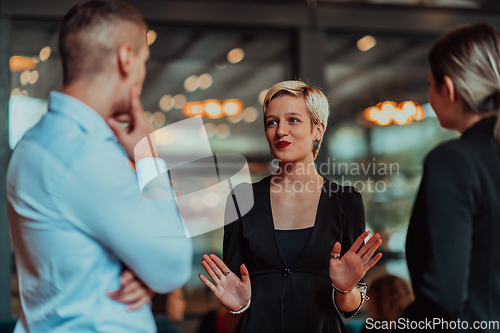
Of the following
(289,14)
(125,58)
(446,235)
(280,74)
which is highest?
(289,14)

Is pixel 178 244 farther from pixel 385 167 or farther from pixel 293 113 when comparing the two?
pixel 385 167

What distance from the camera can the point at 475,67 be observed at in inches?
42.0

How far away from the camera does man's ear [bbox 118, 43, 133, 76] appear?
975 mm

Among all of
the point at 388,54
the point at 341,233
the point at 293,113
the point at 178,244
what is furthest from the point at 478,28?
the point at 388,54

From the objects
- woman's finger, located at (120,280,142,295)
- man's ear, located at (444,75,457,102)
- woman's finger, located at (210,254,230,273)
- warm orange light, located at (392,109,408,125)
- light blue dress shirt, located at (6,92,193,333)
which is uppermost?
man's ear, located at (444,75,457,102)

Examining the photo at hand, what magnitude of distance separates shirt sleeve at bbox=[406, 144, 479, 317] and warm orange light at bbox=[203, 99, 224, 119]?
296 centimetres

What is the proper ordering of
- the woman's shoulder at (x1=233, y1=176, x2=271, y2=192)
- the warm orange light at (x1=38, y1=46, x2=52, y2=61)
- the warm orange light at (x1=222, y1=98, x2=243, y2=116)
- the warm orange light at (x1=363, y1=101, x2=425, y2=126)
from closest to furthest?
the woman's shoulder at (x1=233, y1=176, x2=271, y2=192), the warm orange light at (x1=38, y1=46, x2=52, y2=61), the warm orange light at (x1=363, y1=101, x2=425, y2=126), the warm orange light at (x1=222, y1=98, x2=243, y2=116)

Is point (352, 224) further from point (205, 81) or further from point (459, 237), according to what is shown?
point (205, 81)

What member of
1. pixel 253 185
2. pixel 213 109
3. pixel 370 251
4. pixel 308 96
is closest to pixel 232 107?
pixel 213 109

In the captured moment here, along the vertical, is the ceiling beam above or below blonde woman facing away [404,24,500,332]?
above

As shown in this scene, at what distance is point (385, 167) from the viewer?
404 centimetres

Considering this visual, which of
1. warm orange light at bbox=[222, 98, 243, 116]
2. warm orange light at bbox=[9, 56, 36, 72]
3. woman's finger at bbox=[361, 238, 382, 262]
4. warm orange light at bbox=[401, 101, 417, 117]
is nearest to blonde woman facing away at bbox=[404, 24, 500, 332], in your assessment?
woman's finger at bbox=[361, 238, 382, 262]

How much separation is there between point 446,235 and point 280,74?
2858 mm

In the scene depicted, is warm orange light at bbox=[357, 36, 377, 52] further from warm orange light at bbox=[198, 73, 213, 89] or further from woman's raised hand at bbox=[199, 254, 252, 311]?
woman's raised hand at bbox=[199, 254, 252, 311]
